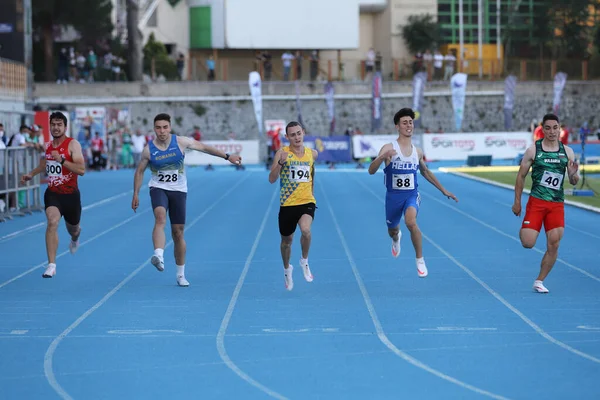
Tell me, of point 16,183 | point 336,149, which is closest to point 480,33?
point 336,149

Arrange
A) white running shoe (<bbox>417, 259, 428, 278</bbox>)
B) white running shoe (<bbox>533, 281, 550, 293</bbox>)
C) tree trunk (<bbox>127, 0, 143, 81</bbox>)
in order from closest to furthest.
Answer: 1. white running shoe (<bbox>533, 281, 550, 293</bbox>)
2. white running shoe (<bbox>417, 259, 428, 278</bbox>)
3. tree trunk (<bbox>127, 0, 143, 81</bbox>)

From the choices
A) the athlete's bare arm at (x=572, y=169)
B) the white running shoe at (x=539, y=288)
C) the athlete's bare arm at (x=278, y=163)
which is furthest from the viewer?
the white running shoe at (x=539, y=288)

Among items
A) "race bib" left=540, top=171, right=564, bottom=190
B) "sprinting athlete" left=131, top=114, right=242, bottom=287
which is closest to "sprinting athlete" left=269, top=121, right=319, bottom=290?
"sprinting athlete" left=131, top=114, right=242, bottom=287

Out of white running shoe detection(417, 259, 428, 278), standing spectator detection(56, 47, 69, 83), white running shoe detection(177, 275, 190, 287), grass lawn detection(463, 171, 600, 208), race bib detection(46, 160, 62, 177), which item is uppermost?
standing spectator detection(56, 47, 69, 83)

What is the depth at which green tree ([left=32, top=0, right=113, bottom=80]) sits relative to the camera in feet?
189

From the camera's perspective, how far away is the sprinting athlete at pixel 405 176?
41.7ft

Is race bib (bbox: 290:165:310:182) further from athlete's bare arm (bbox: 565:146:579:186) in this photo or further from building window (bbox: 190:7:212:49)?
building window (bbox: 190:7:212:49)

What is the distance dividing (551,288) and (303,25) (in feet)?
179

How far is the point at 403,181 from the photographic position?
1300 centimetres

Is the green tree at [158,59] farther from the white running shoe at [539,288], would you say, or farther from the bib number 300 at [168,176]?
the white running shoe at [539,288]

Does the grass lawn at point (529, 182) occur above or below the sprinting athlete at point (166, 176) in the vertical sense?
below

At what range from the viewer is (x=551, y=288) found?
12391mm

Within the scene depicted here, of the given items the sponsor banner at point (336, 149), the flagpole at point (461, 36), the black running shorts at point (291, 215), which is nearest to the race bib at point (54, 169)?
the black running shorts at point (291, 215)

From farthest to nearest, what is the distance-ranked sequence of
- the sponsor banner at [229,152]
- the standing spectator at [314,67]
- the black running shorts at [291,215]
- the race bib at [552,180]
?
the standing spectator at [314,67] → the sponsor banner at [229,152] → the black running shorts at [291,215] → the race bib at [552,180]
